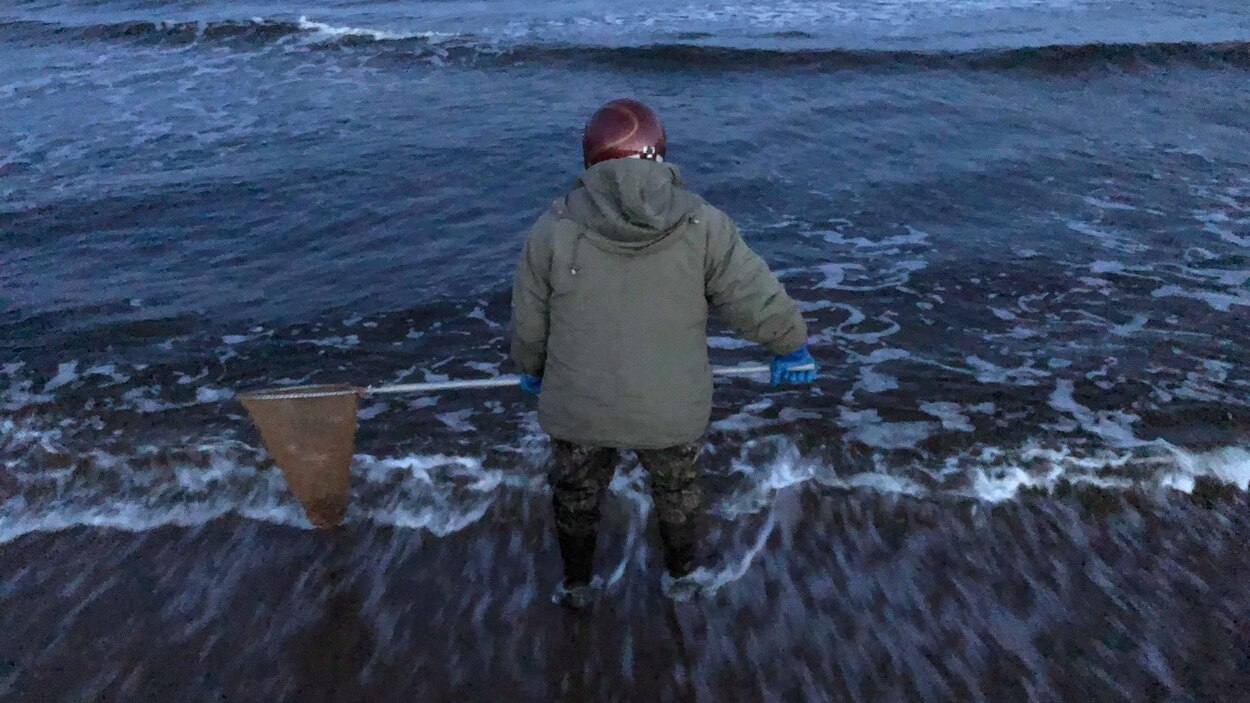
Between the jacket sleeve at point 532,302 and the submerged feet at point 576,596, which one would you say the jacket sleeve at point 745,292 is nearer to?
the jacket sleeve at point 532,302

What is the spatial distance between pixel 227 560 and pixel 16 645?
0.96 metres

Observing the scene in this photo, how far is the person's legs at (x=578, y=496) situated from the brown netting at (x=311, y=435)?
1247 mm

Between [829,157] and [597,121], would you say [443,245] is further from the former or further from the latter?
[597,121]

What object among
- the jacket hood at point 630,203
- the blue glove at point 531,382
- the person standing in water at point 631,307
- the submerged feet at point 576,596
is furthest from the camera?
the submerged feet at point 576,596

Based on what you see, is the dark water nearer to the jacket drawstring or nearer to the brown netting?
the brown netting

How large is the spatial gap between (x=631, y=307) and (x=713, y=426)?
2677mm

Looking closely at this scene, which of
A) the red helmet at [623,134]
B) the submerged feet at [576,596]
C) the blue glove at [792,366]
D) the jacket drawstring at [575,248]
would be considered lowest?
the submerged feet at [576,596]

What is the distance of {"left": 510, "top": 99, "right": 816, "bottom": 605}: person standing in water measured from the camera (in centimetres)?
296

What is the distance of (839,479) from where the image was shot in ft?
16.5

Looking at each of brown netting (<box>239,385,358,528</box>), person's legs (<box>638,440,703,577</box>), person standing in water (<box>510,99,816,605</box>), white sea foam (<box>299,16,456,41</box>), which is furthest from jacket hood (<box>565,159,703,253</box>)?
white sea foam (<box>299,16,456,41</box>)

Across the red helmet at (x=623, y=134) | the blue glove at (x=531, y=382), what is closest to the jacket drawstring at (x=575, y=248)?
the red helmet at (x=623, y=134)

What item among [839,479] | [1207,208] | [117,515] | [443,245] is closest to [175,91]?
[443,245]

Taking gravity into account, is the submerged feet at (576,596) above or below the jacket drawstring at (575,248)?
below

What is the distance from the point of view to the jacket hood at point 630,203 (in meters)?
2.86
